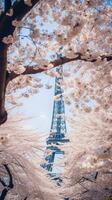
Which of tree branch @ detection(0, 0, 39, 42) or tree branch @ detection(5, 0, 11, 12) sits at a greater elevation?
tree branch @ detection(5, 0, 11, 12)

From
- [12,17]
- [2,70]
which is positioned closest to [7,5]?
[12,17]

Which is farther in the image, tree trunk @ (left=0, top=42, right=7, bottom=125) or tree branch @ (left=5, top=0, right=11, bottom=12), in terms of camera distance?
tree trunk @ (left=0, top=42, right=7, bottom=125)

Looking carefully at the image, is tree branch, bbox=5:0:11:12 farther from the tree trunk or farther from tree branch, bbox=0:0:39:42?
the tree trunk

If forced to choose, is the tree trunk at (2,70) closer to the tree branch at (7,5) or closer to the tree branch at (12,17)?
the tree branch at (12,17)

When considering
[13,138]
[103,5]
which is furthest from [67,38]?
[13,138]

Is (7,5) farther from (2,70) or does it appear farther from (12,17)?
(2,70)

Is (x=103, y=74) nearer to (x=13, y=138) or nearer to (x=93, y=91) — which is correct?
(x=93, y=91)

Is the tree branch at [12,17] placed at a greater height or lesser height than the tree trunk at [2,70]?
greater

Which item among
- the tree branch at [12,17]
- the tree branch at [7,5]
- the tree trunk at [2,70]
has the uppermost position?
the tree branch at [7,5]

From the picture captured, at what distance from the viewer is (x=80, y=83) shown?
8.30 metres

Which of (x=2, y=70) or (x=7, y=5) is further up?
(x=7, y=5)

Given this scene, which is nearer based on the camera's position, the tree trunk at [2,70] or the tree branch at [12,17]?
the tree branch at [12,17]

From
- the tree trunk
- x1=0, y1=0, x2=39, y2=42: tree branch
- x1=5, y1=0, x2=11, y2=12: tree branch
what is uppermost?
x1=5, y1=0, x2=11, y2=12: tree branch

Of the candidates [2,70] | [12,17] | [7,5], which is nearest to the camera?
[12,17]
